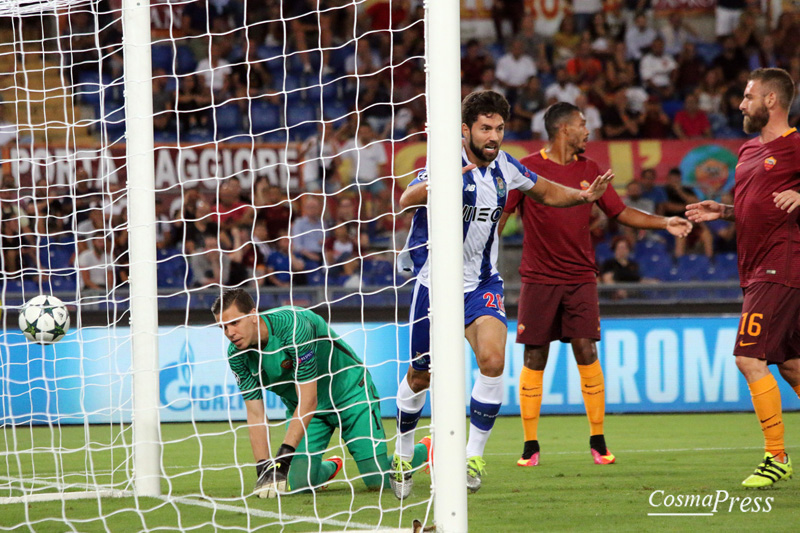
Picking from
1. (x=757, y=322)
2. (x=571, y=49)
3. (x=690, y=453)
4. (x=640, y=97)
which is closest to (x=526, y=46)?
(x=571, y=49)

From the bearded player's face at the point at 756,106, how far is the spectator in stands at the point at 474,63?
8.15 m

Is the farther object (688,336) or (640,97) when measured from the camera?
(640,97)

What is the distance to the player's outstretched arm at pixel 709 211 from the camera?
5.00m

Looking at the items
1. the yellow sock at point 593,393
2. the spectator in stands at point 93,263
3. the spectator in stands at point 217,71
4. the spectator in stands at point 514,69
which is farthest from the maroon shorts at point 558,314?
the spectator in stands at point 514,69

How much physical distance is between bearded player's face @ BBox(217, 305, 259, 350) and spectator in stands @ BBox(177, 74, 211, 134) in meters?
7.06

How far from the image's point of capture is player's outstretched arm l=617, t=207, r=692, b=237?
4.97 metres

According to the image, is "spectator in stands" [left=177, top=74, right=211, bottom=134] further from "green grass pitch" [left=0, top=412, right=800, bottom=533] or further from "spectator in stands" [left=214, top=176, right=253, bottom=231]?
"green grass pitch" [left=0, top=412, right=800, bottom=533]

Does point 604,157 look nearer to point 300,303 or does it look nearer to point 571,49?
point 571,49

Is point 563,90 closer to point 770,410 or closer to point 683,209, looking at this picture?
point 683,209

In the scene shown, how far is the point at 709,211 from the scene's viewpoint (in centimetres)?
Result: 503

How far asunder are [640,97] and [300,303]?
6.13 m

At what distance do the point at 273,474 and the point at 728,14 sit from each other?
38.0 feet

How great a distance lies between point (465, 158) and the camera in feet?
15.9

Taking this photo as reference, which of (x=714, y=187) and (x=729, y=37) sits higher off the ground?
(x=729, y=37)
